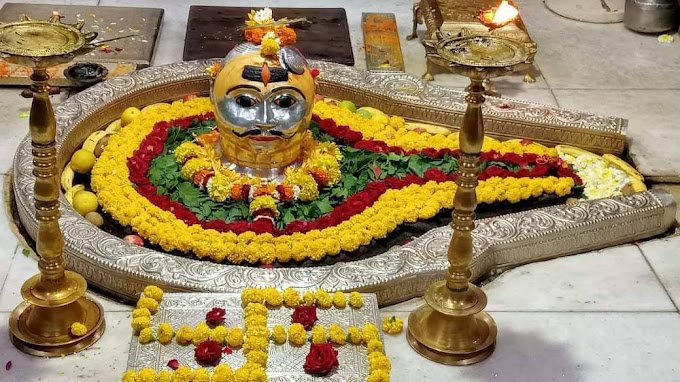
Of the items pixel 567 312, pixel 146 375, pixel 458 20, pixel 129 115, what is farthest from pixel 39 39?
pixel 458 20

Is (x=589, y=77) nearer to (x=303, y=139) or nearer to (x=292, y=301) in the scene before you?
(x=303, y=139)

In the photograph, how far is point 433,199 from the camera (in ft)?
19.5

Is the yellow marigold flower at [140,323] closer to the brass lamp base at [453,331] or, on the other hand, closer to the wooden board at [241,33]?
the brass lamp base at [453,331]

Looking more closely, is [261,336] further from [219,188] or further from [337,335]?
[219,188]

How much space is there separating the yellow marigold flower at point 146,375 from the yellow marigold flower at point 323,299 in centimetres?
87

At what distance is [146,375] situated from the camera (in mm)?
4566

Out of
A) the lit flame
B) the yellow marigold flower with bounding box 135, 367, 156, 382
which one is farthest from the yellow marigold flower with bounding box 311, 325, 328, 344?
the lit flame

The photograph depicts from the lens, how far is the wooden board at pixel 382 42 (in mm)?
7879

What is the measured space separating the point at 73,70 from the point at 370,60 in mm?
2111

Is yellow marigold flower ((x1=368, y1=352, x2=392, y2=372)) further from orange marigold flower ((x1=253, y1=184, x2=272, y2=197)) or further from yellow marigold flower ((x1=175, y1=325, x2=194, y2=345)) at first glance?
orange marigold flower ((x1=253, y1=184, x2=272, y2=197))

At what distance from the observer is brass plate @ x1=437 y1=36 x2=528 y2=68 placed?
4.36 metres

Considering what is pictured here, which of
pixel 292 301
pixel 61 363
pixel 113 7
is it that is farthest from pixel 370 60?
pixel 61 363

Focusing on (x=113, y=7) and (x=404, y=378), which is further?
(x=113, y=7)

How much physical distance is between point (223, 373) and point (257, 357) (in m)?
0.18
